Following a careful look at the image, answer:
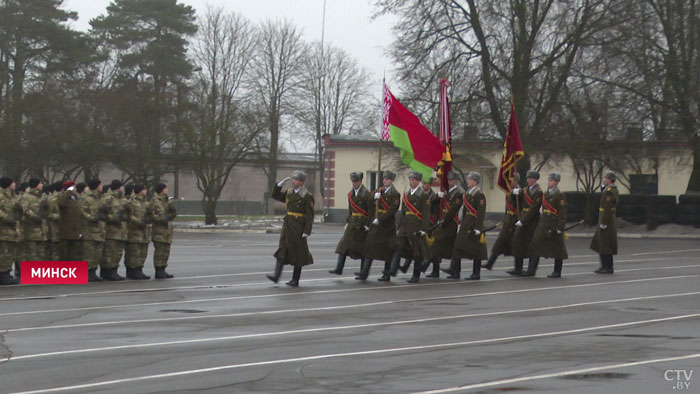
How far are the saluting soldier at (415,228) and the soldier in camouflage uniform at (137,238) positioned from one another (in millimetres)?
4623

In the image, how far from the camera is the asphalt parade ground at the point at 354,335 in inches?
329

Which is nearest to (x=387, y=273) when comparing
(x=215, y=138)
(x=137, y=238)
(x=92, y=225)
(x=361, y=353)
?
(x=137, y=238)

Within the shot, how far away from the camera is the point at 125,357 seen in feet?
31.4

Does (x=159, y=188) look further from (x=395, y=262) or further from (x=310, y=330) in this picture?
(x=310, y=330)

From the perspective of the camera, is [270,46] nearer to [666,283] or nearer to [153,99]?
[153,99]

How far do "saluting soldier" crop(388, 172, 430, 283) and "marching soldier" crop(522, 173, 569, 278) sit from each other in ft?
7.09

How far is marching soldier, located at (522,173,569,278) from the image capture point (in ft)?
62.4

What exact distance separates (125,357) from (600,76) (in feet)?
117

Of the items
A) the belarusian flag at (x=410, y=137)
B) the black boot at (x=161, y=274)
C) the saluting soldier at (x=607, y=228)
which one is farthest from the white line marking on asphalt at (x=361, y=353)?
the black boot at (x=161, y=274)

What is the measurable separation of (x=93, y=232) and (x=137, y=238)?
811 millimetres

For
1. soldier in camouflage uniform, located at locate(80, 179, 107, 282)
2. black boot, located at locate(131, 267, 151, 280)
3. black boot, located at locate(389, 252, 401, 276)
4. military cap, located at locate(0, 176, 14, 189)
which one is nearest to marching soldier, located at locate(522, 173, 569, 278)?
black boot, located at locate(389, 252, 401, 276)

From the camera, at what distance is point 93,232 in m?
18.8

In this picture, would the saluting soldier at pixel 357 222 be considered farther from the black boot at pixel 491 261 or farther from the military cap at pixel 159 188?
the military cap at pixel 159 188

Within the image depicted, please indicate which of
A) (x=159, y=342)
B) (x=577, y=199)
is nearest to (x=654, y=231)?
(x=577, y=199)
